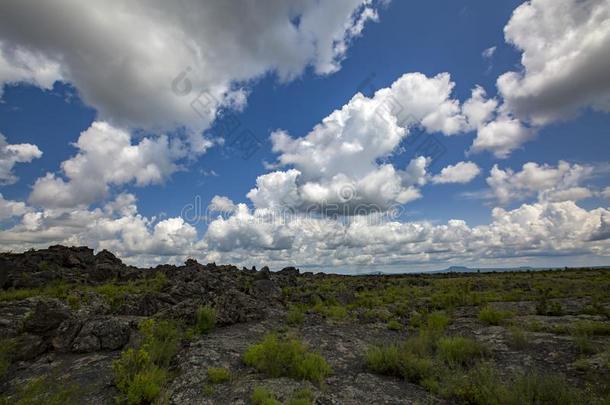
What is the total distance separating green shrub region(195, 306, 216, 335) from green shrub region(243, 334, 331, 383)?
431cm

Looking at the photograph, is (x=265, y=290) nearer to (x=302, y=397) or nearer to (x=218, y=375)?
(x=218, y=375)

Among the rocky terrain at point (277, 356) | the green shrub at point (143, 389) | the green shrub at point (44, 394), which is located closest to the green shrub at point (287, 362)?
the rocky terrain at point (277, 356)

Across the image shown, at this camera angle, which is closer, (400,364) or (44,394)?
(44,394)

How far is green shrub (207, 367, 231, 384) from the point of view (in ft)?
32.8

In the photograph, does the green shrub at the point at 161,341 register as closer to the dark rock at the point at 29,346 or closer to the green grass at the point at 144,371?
the green grass at the point at 144,371

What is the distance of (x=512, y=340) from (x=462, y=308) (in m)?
12.7

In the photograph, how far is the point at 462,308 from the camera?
25.5m

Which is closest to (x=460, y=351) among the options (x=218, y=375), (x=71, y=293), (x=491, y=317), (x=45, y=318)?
(x=491, y=317)

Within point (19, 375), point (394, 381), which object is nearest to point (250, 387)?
point (394, 381)

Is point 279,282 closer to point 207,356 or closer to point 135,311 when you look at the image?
point 135,311

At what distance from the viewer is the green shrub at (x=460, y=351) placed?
1200 centimetres

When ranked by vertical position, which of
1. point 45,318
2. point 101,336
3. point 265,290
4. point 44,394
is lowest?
point 44,394

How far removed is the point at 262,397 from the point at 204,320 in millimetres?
7971

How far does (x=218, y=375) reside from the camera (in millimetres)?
10062
